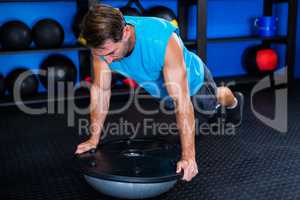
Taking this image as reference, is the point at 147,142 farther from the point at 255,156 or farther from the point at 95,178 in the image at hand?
the point at 255,156

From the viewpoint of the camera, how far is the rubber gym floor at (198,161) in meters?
1.36

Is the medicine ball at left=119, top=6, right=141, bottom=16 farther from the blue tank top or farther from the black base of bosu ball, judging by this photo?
the black base of bosu ball

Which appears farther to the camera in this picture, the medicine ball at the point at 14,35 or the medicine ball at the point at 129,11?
the medicine ball at the point at 129,11

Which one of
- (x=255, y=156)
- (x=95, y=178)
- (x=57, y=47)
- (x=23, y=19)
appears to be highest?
(x=23, y=19)

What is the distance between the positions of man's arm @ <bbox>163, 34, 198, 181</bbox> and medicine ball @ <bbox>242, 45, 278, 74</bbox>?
1.76 meters

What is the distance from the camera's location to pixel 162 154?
1336 millimetres

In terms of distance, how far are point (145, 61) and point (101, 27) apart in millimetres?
265

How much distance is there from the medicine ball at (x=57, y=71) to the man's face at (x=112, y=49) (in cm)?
123

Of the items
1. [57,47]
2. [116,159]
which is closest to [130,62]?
[116,159]

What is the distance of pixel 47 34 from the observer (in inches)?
90.9

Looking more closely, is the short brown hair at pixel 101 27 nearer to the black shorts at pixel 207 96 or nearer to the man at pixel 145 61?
the man at pixel 145 61

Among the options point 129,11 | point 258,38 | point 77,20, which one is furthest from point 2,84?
point 258,38

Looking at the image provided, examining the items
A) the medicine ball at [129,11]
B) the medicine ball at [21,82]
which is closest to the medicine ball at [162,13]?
the medicine ball at [129,11]

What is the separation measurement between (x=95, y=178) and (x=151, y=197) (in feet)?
0.68
